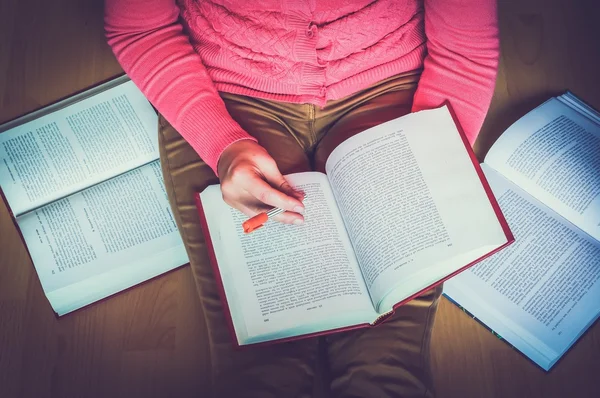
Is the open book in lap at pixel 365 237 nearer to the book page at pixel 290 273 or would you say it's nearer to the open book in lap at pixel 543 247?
the book page at pixel 290 273

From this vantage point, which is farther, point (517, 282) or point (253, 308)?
point (517, 282)

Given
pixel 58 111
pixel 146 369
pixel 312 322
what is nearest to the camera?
pixel 312 322

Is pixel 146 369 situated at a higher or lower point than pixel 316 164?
lower

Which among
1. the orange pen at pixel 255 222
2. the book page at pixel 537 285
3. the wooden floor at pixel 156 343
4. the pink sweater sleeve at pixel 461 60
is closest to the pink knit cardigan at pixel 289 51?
the pink sweater sleeve at pixel 461 60

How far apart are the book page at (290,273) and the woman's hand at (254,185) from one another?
0.02 m

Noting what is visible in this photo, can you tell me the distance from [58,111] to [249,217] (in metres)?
0.59

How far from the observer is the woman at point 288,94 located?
2.02ft

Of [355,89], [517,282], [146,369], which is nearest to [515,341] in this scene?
[517,282]

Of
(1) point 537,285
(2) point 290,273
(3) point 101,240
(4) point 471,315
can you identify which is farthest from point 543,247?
(3) point 101,240

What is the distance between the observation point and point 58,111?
0.94m

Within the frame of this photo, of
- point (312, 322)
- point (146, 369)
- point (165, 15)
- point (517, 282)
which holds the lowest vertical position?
point (146, 369)

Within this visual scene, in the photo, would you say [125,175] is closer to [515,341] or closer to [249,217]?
[249,217]

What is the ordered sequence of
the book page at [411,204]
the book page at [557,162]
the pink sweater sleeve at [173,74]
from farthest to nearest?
the book page at [557,162] < the pink sweater sleeve at [173,74] < the book page at [411,204]

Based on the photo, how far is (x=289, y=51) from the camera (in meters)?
0.64
